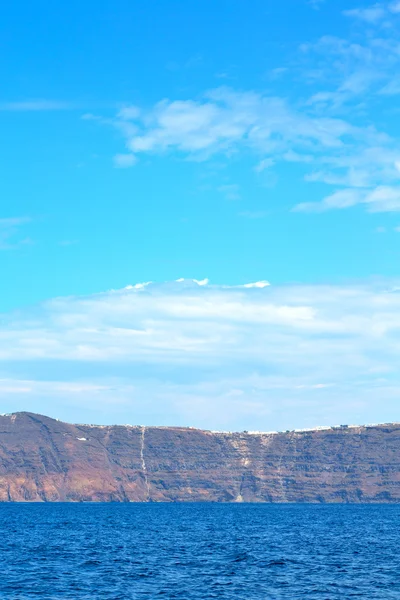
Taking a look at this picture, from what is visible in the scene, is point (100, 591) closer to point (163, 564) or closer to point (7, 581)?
point (7, 581)

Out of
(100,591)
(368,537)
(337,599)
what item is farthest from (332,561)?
(368,537)

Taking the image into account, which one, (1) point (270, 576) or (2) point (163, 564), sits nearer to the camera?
(1) point (270, 576)

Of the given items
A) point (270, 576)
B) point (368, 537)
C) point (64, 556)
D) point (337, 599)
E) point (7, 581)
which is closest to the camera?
point (337, 599)

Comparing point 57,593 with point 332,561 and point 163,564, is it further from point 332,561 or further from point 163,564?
point 332,561

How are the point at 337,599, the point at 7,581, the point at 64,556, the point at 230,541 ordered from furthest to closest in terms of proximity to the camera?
the point at 230,541 → the point at 64,556 → the point at 7,581 → the point at 337,599

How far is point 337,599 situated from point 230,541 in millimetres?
51441

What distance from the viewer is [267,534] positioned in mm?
118875

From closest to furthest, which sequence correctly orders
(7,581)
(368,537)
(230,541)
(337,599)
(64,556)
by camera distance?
1. (337,599)
2. (7,581)
3. (64,556)
4. (230,541)
5. (368,537)

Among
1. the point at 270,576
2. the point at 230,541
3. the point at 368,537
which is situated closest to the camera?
the point at 270,576

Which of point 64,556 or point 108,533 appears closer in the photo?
point 64,556

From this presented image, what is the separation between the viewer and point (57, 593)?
53.0 metres

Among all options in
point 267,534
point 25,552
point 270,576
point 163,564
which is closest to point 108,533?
point 267,534

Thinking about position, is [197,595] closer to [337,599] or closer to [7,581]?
[337,599]

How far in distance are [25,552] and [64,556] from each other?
6971 millimetres
